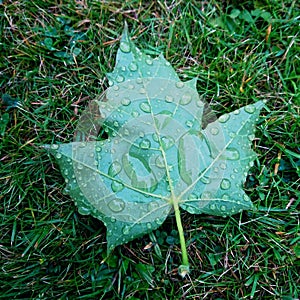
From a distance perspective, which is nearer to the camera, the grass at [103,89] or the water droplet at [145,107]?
the water droplet at [145,107]

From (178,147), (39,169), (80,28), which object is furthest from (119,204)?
(80,28)

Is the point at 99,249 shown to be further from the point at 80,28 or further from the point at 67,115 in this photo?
the point at 80,28

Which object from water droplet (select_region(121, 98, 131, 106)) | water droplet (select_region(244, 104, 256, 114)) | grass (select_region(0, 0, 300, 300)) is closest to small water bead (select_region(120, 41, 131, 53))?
water droplet (select_region(121, 98, 131, 106))

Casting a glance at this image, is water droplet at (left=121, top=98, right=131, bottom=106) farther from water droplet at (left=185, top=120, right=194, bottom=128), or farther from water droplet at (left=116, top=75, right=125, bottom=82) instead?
water droplet at (left=185, top=120, right=194, bottom=128)

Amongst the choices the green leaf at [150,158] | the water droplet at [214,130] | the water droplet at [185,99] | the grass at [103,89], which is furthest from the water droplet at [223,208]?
the water droplet at [185,99]

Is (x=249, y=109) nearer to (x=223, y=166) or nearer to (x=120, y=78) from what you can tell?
(x=223, y=166)

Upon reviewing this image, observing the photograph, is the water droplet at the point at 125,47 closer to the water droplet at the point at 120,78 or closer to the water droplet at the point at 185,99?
the water droplet at the point at 120,78
